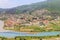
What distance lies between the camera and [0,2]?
26.9 feet

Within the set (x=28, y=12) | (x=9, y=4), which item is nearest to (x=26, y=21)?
(x=28, y=12)

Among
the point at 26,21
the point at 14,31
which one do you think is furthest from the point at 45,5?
the point at 14,31

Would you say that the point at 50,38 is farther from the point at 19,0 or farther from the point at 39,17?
the point at 19,0

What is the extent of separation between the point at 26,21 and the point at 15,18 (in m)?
0.40

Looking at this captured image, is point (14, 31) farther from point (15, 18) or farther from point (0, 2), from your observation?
point (0, 2)

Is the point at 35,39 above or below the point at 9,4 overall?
below

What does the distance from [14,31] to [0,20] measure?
60cm

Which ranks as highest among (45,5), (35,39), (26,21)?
(45,5)

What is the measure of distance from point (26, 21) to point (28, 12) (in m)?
0.32

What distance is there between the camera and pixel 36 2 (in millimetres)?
8406

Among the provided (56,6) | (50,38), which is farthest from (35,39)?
(56,6)

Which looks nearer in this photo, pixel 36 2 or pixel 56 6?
pixel 36 2

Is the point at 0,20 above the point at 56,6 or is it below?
below

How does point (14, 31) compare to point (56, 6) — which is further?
A: point (56, 6)
